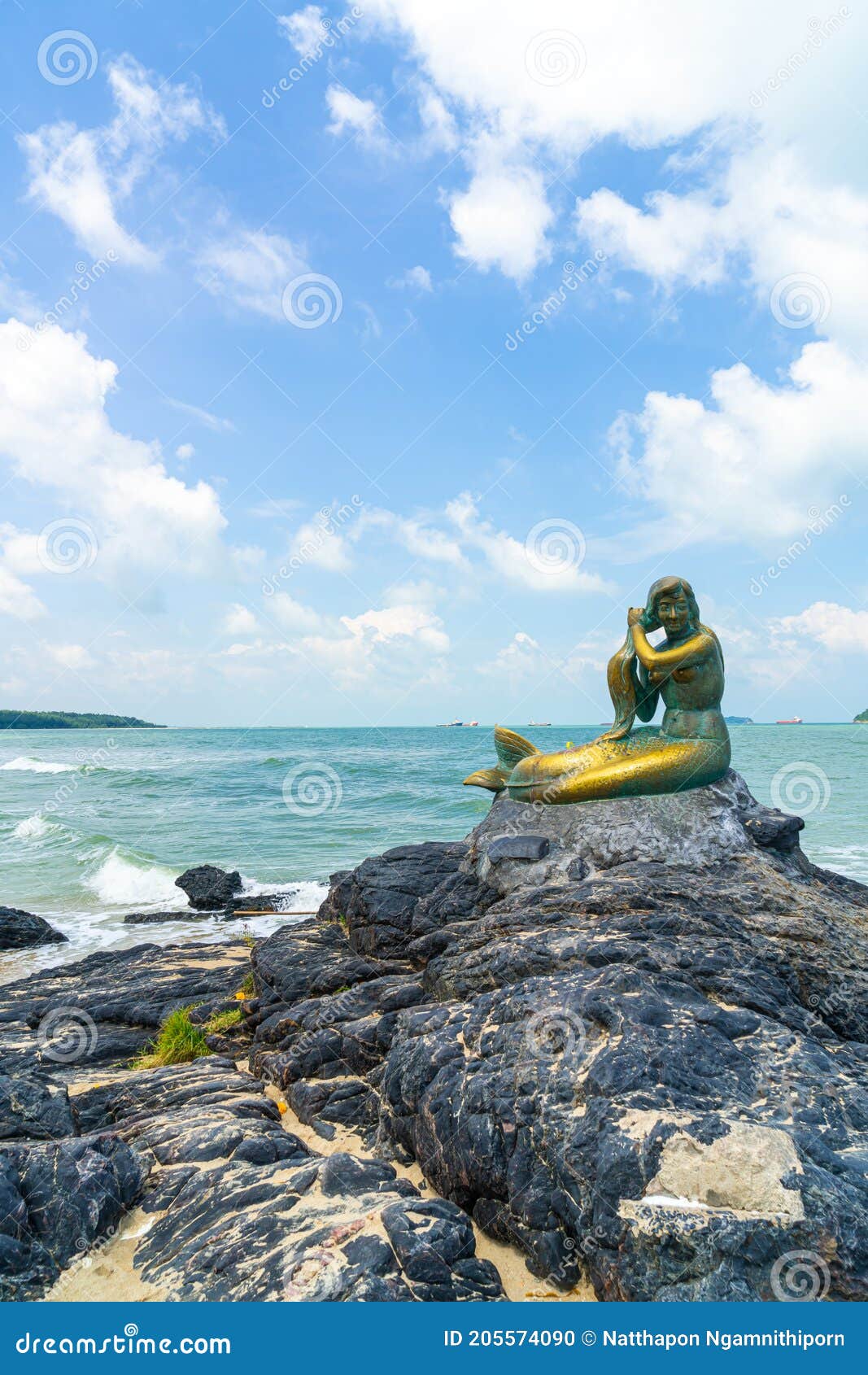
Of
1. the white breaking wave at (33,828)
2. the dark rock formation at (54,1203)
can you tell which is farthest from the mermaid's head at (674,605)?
the white breaking wave at (33,828)

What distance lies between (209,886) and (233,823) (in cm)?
856

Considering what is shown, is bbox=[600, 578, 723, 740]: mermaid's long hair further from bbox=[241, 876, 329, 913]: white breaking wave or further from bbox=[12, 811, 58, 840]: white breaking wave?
bbox=[12, 811, 58, 840]: white breaking wave

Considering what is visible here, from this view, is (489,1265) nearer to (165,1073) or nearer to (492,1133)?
(492,1133)

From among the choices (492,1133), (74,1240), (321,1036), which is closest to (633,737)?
(321,1036)

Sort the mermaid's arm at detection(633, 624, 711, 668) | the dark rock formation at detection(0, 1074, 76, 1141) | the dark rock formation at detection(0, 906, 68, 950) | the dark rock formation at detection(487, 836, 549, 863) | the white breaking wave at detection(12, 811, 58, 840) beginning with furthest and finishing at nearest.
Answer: the white breaking wave at detection(12, 811, 58, 840), the dark rock formation at detection(0, 906, 68, 950), the mermaid's arm at detection(633, 624, 711, 668), the dark rock formation at detection(487, 836, 549, 863), the dark rock formation at detection(0, 1074, 76, 1141)

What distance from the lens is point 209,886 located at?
1455 centimetres

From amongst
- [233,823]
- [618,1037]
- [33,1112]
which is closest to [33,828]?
[233,823]

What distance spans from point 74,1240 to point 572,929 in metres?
3.36

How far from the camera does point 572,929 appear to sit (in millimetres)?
5449

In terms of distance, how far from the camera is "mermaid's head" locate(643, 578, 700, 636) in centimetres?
721

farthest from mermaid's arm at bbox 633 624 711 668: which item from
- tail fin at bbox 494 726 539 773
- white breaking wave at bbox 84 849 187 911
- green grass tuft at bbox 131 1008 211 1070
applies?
white breaking wave at bbox 84 849 187 911

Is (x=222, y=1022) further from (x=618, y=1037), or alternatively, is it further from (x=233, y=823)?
(x=233, y=823)

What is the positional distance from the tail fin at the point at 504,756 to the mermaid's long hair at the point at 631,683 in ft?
2.96

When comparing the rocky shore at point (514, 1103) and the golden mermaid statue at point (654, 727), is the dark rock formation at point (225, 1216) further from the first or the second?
the golden mermaid statue at point (654, 727)
